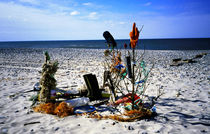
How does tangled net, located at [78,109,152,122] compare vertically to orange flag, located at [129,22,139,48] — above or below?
below

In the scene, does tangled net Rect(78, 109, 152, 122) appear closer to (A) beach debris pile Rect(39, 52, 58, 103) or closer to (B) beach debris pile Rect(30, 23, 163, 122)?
(B) beach debris pile Rect(30, 23, 163, 122)

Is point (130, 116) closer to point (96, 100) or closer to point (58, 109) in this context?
point (96, 100)

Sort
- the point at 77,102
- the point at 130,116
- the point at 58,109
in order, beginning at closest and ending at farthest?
the point at 130,116 → the point at 58,109 → the point at 77,102

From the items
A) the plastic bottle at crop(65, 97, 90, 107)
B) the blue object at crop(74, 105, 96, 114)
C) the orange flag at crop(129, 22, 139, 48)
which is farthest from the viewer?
the plastic bottle at crop(65, 97, 90, 107)

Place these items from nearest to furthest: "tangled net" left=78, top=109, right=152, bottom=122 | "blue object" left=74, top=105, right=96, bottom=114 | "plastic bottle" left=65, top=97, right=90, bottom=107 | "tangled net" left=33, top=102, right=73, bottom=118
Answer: "tangled net" left=78, top=109, right=152, bottom=122 → "tangled net" left=33, top=102, right=73, bottom=118 → "blue object" left=74, top=105, right=96, bottom=114 → "plastic bottle" left=65, top=97, right=90, bottom=107

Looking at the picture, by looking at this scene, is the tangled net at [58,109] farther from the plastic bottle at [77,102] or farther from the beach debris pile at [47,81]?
the beach debris pile at [47,81]

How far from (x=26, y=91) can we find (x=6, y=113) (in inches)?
70.1

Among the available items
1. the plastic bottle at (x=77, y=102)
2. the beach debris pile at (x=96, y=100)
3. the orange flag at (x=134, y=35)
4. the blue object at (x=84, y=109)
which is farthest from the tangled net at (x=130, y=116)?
the orange flag at (x=134, y=35)

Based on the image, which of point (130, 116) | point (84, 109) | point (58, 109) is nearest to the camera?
point (130, 116)

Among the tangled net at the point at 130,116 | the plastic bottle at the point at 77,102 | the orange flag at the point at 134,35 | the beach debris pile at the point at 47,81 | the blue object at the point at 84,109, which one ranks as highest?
the orange flag at the point at 134,35

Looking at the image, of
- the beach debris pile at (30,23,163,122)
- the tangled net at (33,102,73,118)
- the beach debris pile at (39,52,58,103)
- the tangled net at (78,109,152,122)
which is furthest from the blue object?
the beach debris pile at (39,52,58,103)

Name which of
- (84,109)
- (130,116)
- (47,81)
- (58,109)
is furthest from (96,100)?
(47,81)

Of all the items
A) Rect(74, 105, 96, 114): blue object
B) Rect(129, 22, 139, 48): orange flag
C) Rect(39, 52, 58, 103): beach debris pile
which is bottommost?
Rect(74, 105, 96, 114): blue object

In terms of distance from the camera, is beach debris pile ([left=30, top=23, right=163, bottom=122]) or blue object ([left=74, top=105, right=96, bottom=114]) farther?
blue object ([left=74, top=105, right=96, bottom=114])
